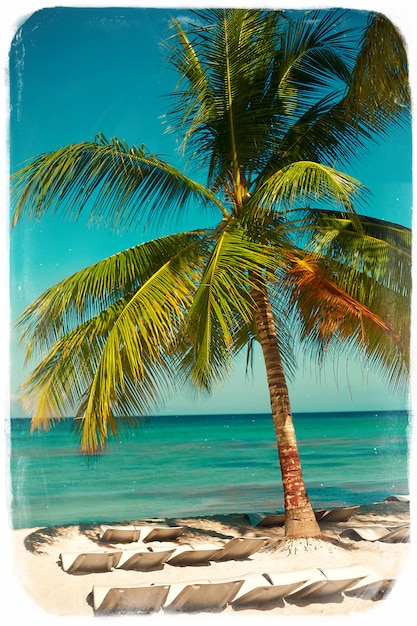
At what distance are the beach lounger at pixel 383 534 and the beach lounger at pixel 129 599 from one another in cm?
116

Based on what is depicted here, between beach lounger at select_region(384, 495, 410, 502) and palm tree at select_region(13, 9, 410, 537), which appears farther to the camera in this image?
beach lounger at select_region(384, 495, 410, 502)

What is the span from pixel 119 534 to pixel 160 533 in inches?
9.2

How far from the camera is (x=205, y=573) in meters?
3.42

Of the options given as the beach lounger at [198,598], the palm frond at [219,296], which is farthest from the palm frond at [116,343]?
the beach lounger at [198,598]

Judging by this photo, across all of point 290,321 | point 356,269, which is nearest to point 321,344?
point 290,321

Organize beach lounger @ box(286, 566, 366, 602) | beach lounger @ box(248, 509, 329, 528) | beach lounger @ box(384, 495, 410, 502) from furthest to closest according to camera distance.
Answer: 1. beach lounger @ box(248, 509, 329, 528)
2. beach lounger @ box(384, 495, 410, 502)
3. beach lounger @ box(286, 566, 366, 602)

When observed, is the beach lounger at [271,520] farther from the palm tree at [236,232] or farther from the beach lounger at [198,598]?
the beach lounger at [198,598]

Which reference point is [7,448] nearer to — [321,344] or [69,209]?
[69,209]

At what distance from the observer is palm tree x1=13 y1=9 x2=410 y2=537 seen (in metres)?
3.45

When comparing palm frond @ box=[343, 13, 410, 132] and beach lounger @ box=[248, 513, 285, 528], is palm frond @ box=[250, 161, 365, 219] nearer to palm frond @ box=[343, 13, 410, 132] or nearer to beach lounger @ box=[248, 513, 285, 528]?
palm frond @ box=[343, 13, 410, 132]

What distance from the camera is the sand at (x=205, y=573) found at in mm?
3248

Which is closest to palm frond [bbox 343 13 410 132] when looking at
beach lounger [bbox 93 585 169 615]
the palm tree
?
the palm tree

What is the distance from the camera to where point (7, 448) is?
330cm

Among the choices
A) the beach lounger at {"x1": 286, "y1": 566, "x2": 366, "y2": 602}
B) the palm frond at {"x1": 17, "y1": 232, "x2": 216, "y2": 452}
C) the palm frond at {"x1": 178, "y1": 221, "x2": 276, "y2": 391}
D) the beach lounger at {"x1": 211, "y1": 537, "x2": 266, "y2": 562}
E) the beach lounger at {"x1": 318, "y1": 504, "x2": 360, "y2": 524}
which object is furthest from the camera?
the beach lounger at {"x1": 318, "y1": 504, "x2": 360, "y2": 524}
